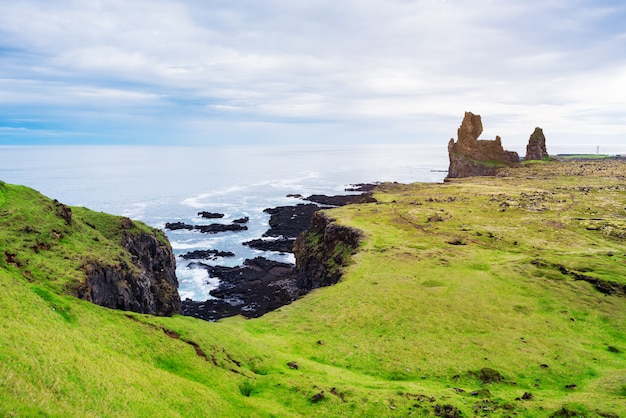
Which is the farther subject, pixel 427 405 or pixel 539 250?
pixel 539 250

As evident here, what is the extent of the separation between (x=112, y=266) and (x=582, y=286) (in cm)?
5631

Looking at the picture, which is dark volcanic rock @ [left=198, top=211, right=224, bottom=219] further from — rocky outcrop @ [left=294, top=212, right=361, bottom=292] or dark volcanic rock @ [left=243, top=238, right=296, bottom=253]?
rocky outcrop @ [left=294, top=212, right=361, bottom=292]

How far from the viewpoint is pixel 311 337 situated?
37.8 m

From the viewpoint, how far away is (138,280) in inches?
1809

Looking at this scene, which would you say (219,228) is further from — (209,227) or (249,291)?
(249,291)

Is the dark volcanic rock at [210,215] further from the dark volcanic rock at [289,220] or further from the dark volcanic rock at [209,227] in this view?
the dark volcanic rock at [289,220]

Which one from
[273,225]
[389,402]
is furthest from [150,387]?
[273,225]

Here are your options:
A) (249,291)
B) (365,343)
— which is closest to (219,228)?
(249,291)

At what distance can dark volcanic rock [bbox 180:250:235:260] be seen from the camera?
101000 millimetres

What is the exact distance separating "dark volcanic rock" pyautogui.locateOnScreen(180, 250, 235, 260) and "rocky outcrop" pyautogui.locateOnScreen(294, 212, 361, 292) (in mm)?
23896

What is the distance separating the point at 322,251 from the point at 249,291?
18231 millimetres

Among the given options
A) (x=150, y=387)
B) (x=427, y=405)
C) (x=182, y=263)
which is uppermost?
(x=150, y=387)

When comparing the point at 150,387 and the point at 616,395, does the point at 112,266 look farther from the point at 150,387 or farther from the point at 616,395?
the point at 616,395

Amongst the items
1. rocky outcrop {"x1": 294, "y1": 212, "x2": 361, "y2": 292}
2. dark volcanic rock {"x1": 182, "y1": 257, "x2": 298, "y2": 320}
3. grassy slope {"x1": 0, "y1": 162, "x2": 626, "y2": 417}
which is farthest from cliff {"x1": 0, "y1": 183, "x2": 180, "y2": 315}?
rocky outcrop {"x1": 294, "y1": 212, "x2": 361, "y2": 292}
